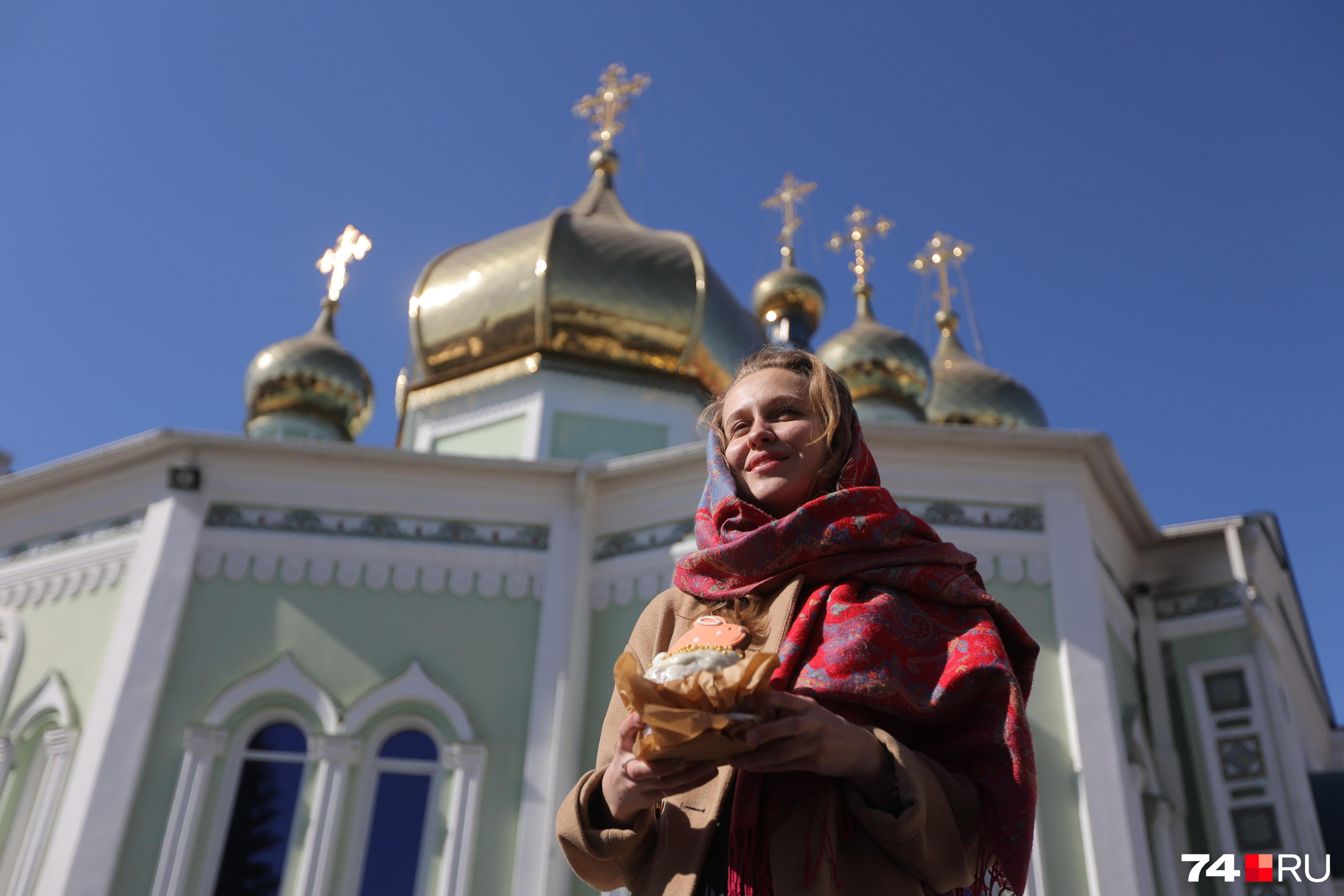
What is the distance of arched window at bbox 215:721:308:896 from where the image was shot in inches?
284

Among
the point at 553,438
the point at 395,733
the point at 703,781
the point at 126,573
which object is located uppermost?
the point at 553,438

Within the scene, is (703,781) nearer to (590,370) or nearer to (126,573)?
(126,573)

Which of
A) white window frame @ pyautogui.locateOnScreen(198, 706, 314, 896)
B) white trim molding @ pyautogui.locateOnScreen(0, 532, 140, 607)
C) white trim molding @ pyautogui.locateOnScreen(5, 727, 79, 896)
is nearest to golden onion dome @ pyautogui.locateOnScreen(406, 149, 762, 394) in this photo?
white trim molding @ pyautogui.locateOnScreen(0, 532, 140, 607)

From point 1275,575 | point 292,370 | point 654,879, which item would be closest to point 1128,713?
point 1275,575

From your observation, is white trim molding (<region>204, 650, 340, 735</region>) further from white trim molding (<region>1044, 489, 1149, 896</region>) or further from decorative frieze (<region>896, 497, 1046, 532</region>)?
white trim molding (<region>1044, 489, 1149, 896</region>)

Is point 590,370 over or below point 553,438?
over

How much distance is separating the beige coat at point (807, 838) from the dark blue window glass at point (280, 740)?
648cm

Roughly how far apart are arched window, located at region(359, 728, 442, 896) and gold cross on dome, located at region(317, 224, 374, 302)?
6.48 meters

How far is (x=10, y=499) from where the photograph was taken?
29.6 ft

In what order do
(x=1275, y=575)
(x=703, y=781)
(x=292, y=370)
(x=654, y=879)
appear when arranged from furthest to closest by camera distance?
1. (x=292, y=370)
2. (x=1275, y=575)
3. (x=654, y=879)
4. (x=703, y=781)

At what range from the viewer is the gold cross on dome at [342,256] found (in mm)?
12734

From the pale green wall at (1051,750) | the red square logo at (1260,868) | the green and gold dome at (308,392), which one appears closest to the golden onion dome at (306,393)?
the green and gold dome at (308,392)

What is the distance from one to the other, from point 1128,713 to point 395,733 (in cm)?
506

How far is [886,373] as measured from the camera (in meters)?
13.0
